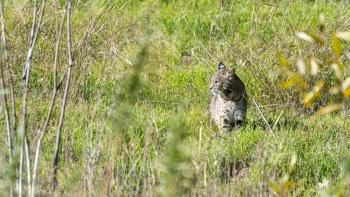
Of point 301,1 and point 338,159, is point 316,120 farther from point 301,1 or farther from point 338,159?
point 301,1

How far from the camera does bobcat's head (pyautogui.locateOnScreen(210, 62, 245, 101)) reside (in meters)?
6.09

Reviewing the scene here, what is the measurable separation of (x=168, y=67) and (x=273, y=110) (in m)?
1.48

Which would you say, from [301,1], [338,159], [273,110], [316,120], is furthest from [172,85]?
[301,1]

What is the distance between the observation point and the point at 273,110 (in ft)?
21.4

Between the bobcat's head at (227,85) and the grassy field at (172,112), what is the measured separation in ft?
0.68

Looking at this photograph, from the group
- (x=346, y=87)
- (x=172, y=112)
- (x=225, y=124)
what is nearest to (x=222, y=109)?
(x=225, y=124)

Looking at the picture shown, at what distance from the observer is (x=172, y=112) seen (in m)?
6.35

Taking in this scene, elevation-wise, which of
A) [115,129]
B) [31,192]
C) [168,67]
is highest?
[115,129]

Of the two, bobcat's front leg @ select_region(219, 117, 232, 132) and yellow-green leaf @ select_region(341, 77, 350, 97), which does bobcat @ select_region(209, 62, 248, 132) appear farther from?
yellow-green leaf @ select_region(341, 77, 350, 97)

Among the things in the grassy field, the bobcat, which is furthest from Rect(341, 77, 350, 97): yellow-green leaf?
the bobcat

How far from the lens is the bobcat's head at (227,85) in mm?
6090

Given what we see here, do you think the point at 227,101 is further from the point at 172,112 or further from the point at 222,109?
the point at 172,112

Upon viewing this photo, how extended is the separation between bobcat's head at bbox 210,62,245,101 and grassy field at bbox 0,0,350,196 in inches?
8.1

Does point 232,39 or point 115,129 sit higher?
point 115,129
